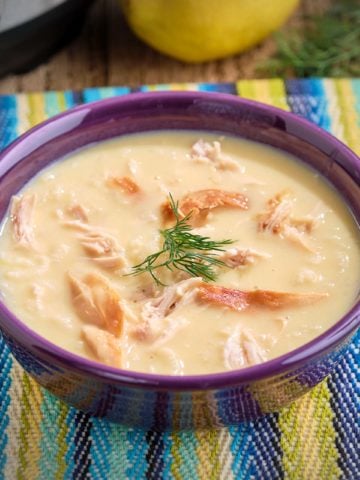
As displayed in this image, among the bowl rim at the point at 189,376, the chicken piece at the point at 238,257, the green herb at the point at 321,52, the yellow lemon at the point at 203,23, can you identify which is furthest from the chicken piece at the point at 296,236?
the green herb at the point at 321,52

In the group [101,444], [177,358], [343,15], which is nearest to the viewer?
[177,358]

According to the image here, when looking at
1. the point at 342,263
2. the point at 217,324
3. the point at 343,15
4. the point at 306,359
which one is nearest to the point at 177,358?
the point at 217,324

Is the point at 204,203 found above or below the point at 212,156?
below

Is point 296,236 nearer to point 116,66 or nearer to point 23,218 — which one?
point 23,218

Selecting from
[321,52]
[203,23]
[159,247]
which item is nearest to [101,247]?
[159,247]

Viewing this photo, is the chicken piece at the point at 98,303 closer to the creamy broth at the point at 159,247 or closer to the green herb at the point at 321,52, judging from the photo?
the creamy broth at the point at 159,247

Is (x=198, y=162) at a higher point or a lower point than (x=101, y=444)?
higher

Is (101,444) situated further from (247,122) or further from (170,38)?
(170,38)
